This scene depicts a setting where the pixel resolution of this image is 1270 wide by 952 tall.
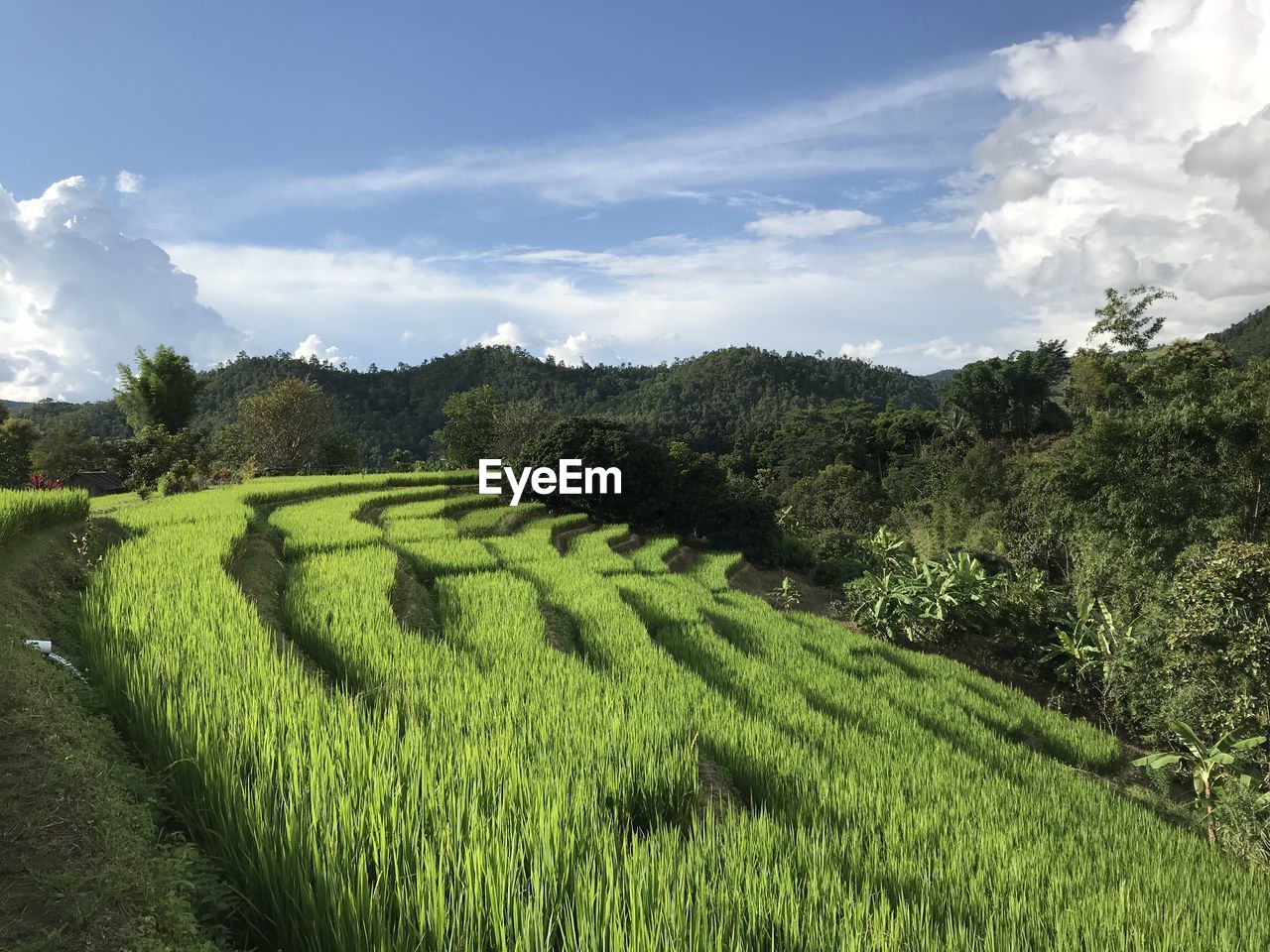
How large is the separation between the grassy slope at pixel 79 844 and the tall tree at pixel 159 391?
110 feet

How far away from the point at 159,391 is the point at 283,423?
5352mm

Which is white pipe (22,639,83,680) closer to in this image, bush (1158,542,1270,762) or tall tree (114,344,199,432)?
bush (1158,542,1270,762)

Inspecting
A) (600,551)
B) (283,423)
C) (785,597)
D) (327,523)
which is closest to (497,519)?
(600,551)

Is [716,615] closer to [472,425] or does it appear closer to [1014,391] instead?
[472,425]

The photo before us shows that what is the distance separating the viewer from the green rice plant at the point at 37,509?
275 inches

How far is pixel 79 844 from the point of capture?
2.45m

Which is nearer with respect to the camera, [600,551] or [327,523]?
[327,523]

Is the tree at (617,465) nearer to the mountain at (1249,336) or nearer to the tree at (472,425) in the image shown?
the tree at (472,425)

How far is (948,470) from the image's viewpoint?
3612 cm

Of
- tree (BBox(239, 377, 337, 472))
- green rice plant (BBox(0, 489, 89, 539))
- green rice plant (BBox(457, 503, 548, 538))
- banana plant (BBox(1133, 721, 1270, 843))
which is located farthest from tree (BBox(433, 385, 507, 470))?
banana plant (BBox(1133, 721, 1270, 843))

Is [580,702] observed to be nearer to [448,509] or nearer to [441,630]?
[441,630]

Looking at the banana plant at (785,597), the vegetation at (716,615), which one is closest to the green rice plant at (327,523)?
the vegetation at (716,615)

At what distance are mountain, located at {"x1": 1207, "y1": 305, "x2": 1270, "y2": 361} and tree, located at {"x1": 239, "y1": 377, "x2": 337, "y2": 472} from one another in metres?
63.9

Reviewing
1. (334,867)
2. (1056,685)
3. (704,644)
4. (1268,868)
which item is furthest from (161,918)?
(1056,685)
